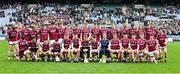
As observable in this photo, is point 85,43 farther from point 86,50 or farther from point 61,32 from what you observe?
point 61,32

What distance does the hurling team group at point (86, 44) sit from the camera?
2103 centimetres

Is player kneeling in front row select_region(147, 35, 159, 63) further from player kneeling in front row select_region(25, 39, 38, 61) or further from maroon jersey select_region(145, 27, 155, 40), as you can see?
player kneeling in front row select_region(25, 39, 38, 61)

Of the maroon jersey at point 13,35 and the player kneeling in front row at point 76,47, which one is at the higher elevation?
the maroon jersey at point 13,35

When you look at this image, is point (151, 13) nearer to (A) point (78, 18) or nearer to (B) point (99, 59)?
(A) point (78, 18)

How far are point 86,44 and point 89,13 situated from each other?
100ft

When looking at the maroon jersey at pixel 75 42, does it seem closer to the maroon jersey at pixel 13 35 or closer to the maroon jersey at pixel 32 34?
the maroon jersey at pixel 32 34

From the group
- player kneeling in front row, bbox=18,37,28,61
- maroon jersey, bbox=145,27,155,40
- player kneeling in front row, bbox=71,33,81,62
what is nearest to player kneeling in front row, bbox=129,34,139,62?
maroon jersey, bbox=145,27,155,40

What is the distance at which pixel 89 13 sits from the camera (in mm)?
51625

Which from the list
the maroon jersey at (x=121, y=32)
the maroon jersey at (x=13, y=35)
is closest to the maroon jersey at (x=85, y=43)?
the maroon jersey at (x=121, y=32)

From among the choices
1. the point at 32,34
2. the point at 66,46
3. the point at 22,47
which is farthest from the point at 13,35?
the point at 66,46

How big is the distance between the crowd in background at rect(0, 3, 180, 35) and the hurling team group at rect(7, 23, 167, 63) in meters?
25.9

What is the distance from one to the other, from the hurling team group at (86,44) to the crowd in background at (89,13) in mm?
25883

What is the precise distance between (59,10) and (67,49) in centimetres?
3188

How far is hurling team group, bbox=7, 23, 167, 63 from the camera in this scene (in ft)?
69.0
